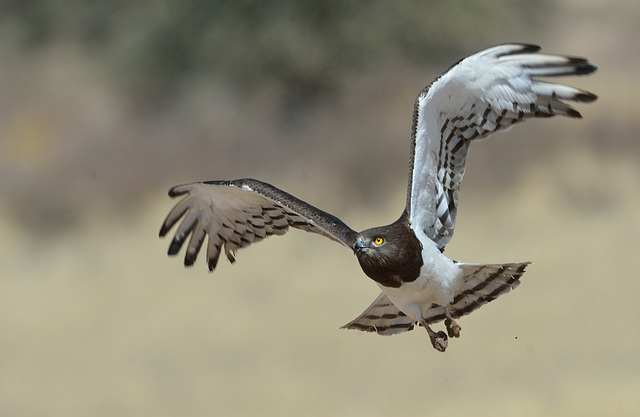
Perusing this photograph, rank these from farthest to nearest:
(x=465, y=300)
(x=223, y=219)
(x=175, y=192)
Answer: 1. (x=223, y=219)
2. (x=175, y=192)
3. (x=465, y=300)

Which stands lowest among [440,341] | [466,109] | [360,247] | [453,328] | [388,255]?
[440,341]

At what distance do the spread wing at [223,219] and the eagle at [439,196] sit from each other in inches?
1.0

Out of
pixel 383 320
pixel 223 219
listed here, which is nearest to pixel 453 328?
pixel 383 320

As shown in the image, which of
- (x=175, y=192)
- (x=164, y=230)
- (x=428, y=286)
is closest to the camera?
(x=428, y=286)

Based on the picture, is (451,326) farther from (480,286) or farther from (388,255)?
(388,255)

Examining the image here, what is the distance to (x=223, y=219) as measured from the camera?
11.3 m

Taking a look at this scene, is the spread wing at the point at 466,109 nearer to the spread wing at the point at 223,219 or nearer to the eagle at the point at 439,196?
the eagle at the point at 439,196

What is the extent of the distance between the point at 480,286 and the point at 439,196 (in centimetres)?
90

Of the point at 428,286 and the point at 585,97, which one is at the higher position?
the point at 585,97

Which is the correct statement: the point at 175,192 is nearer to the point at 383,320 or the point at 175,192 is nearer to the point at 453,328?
the point at 383,320

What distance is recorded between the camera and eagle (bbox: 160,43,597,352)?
948 centimetres

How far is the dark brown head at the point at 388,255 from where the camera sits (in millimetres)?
9570

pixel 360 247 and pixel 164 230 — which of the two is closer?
pixel 360 247

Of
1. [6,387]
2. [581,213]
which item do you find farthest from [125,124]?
[581,213]
